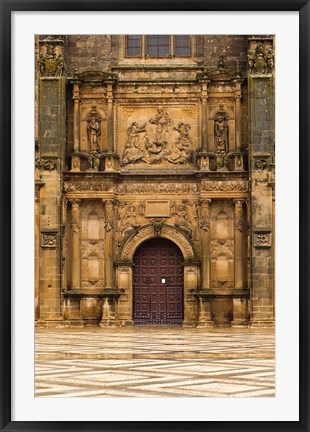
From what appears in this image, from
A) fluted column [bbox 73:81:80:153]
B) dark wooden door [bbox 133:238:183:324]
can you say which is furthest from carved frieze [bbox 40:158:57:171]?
dark wooden door [bbox 133:238:183:324]

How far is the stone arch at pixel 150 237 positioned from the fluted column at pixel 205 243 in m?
0.44

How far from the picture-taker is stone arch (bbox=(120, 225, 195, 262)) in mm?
31625

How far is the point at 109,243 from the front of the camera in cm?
3161

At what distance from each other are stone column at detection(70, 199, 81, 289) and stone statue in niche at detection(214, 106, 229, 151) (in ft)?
17.7

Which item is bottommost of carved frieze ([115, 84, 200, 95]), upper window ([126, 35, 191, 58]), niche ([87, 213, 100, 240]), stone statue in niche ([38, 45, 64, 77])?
niche ([87, 213, 100, 240])

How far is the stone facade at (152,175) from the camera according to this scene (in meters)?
30.9

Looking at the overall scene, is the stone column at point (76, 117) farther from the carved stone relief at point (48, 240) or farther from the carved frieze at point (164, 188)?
the carved stone relief at point (48, 240)

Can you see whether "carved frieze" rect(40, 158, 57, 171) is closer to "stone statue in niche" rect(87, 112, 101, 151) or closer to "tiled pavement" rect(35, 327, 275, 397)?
"stone statue in niche" rect(87, 112, 101, 151)

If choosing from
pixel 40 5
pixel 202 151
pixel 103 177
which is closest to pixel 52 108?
pixel 103 177
